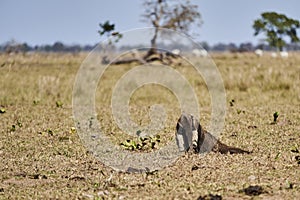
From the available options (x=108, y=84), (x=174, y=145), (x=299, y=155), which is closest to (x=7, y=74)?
(x=108, y=84)

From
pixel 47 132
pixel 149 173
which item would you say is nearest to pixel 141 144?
pixel 149 173

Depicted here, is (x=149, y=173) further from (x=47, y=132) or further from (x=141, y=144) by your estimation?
(x=47, y=132)

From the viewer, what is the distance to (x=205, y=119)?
23.8 ft

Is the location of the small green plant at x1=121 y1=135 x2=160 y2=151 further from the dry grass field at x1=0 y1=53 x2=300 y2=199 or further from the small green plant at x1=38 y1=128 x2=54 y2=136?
the small green plant at x1=38 y1=128 x2=54 y2=136

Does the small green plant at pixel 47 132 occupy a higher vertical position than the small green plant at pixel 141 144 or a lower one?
higher

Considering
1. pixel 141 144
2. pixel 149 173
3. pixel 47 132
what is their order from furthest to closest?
pixel 47 132 < pixel 141 144 < pixel 149 173

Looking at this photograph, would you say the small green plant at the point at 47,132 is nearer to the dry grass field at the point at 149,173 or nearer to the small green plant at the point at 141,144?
the dry grass field at the point at 149,173

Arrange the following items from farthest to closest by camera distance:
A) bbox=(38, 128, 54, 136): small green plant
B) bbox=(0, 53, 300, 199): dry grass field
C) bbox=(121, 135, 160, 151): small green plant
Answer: bbox=(38, 128, 54, 136): small green plant < bbox=(121, 135, 160, 151): small green plant < bbox=(0, 53, 300, 199): dry grass field

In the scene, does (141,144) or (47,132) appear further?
(47,132)

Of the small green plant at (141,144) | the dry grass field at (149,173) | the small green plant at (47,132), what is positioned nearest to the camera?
the dry grass field at (149,173)

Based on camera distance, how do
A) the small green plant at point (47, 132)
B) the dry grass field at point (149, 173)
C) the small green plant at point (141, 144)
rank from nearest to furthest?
1. the dry grass field at point (149, 173)
2. the small green plant at point (141, 144)
3. the small green plant at point (47, 132)

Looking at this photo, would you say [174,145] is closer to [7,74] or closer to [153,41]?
[7,74]

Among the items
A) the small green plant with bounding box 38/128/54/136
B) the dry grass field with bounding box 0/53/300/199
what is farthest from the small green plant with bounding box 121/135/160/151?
the small green plant with bounding box 38/128/54/136

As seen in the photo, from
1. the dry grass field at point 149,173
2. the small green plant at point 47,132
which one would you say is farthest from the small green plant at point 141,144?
the small green plant at point 47,132
